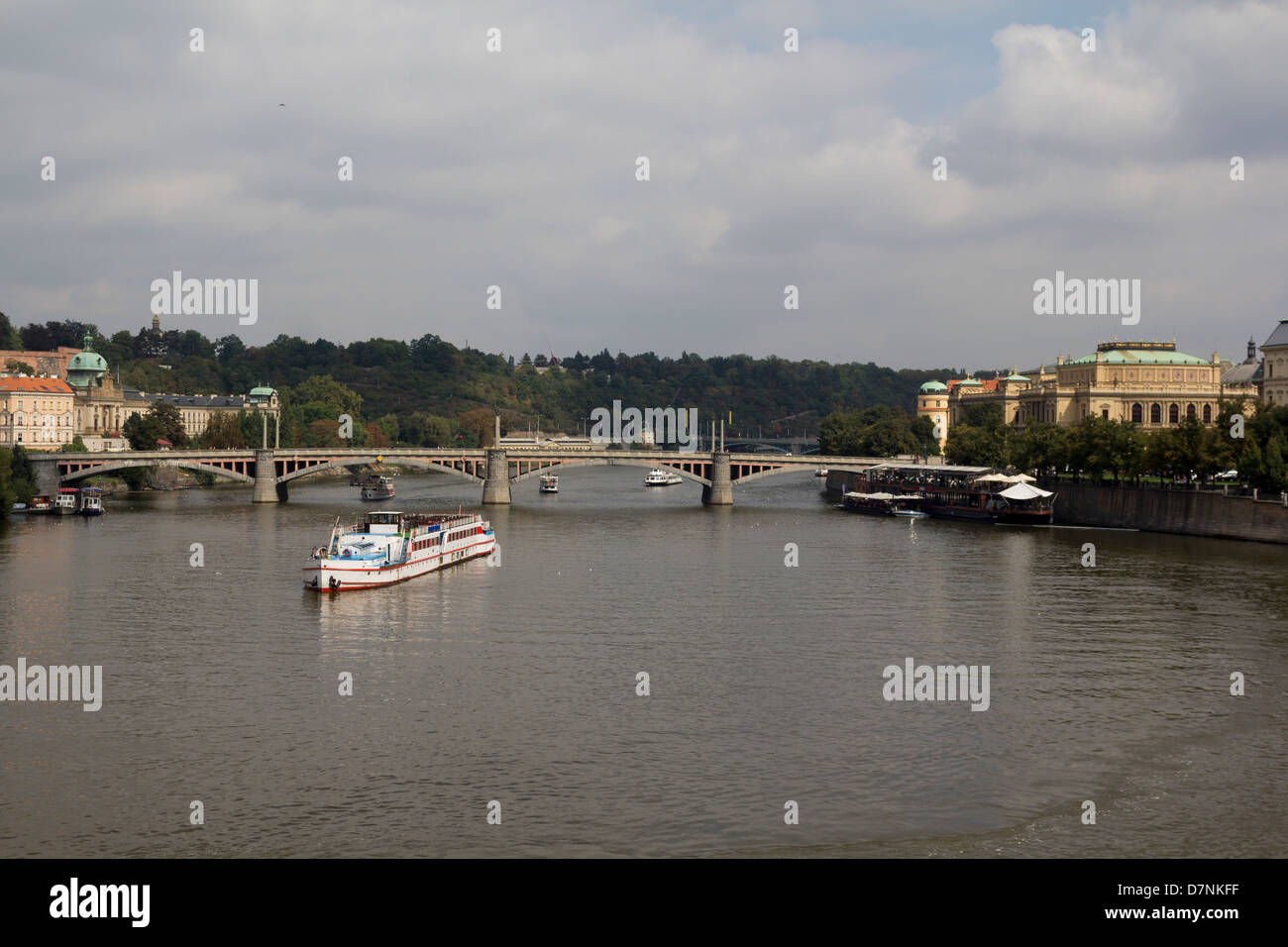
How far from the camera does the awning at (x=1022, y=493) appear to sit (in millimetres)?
100875

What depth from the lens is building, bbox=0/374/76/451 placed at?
489ft

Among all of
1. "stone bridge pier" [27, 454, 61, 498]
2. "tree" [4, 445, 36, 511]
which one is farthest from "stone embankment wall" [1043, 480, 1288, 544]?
"stone bridge pier" [27, 454, 61, 498]

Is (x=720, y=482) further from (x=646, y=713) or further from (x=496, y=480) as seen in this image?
(x=646, y=713)

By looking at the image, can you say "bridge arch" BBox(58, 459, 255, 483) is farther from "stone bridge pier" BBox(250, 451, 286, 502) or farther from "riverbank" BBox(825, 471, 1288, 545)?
"riverbank" BBox(825, 471, 1288, 545)

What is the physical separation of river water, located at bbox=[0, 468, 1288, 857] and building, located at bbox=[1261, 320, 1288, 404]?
61132mm

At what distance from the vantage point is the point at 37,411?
152 metres

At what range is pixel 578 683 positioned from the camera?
3969 centimetres

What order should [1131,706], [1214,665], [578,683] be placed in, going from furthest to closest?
[1214,665], [578,683], [1131,706]

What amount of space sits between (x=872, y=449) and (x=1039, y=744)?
127m

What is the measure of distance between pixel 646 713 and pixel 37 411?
134m

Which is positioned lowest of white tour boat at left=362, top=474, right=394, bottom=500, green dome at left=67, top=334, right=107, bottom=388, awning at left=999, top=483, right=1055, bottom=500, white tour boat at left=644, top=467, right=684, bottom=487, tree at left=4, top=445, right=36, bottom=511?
white tour boat at left=644, top=467, right=684, bottom=487

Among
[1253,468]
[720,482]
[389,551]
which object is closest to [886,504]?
[720,482]
